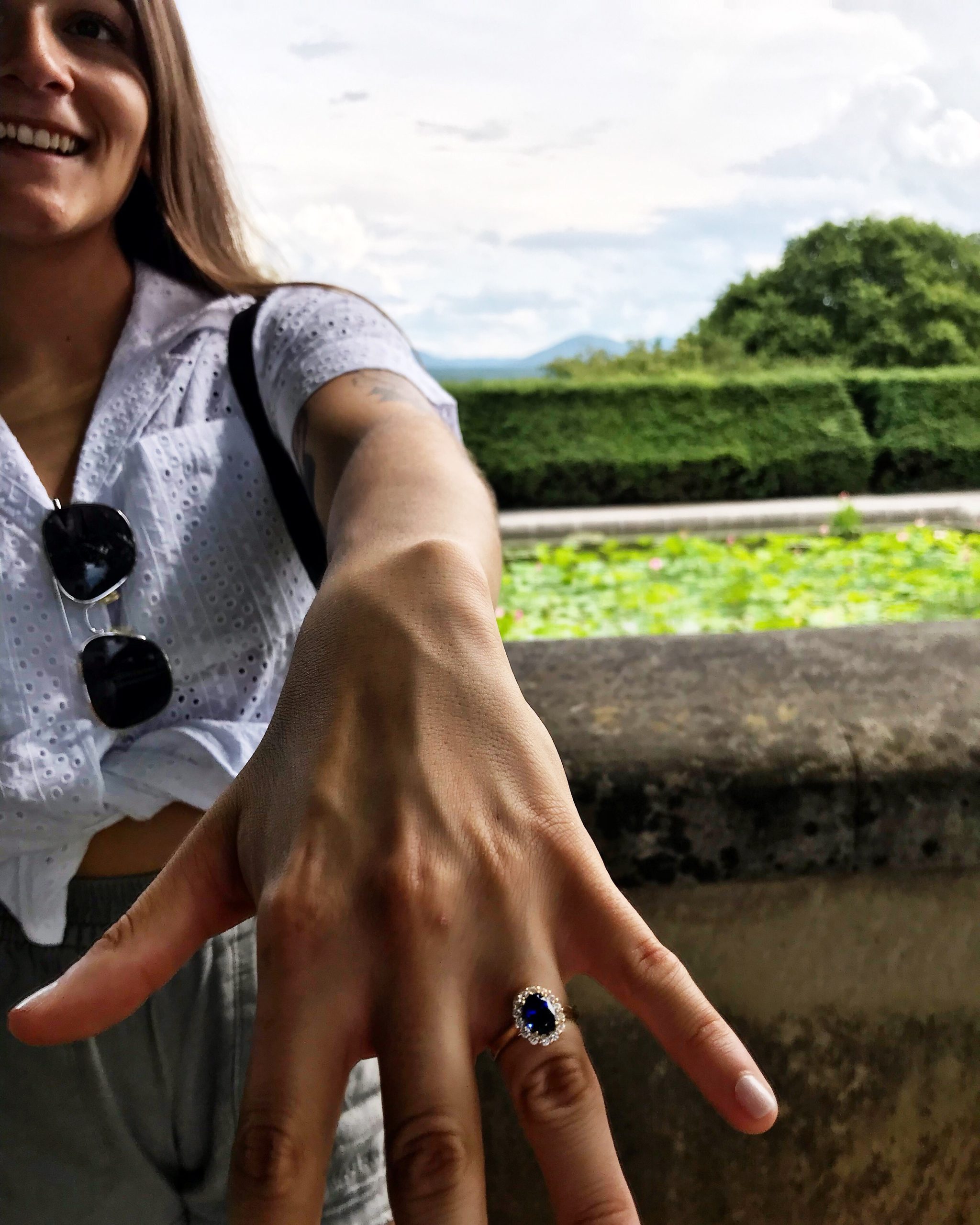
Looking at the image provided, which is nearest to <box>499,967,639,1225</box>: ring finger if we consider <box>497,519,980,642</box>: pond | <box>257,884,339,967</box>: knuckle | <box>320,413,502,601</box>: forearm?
<box>257,884,339,967</box>: knuckle

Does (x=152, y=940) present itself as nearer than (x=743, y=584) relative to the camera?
Yes

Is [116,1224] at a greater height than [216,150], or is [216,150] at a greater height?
[216,150]

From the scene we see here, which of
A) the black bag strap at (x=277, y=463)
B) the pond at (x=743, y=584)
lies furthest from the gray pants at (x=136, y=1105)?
the pond at (x=743, y=584)

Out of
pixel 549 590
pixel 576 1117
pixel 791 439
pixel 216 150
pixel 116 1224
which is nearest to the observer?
pixel 576 1117

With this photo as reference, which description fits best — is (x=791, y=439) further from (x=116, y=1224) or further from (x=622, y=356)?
(x=116, y=1224)

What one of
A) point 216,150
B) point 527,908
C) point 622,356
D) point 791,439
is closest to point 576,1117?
point 527,908

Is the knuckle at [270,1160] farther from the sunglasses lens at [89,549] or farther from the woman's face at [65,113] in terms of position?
the woman's face at [65,113]

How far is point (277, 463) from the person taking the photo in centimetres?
118

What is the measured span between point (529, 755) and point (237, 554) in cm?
64

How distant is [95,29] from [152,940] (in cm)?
109

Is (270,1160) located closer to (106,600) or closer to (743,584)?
(106,600)

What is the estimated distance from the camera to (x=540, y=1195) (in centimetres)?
123

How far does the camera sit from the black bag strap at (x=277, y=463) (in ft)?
3.82

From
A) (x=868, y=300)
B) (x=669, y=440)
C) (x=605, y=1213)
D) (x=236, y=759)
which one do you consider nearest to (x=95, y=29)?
(x=236, y=759)
